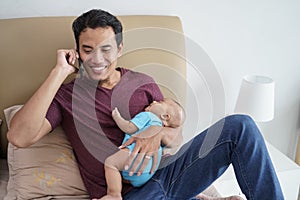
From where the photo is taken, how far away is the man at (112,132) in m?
1.36

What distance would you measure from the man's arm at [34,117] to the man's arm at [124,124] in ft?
0.74

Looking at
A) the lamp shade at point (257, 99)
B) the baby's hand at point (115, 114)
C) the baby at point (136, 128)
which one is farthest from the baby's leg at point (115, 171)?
the lamp shade at point (257, 99)

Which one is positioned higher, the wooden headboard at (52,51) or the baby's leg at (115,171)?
the wooden headboard at (52,51)

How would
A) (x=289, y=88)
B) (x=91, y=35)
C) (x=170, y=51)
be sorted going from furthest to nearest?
(x=289, y=88) < (x=170, y=51) < (x=91, y=35)

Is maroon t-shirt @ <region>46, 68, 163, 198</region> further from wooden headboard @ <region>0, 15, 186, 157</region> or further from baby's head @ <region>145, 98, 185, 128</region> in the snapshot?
wooden headboard @ <region>0, 15, 186, 157</region>

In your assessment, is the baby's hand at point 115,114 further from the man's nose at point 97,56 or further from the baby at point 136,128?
the man's nose at point 97,56

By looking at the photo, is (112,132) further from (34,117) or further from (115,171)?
(34,117)

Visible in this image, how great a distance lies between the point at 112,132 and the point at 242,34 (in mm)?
1008

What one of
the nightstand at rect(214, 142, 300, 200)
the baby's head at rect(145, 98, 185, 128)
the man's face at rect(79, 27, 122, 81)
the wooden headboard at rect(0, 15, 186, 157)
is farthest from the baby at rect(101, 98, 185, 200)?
the nightstand at rect(214, 142, 300, 200)

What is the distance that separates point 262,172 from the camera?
4.37 ft

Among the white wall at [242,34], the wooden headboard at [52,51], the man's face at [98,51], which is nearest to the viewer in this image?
the man's face at [98,51]

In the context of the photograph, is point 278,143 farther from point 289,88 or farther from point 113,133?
point 113,133

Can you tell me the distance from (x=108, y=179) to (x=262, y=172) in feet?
1.67

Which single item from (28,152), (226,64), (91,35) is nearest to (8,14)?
(91,35)
